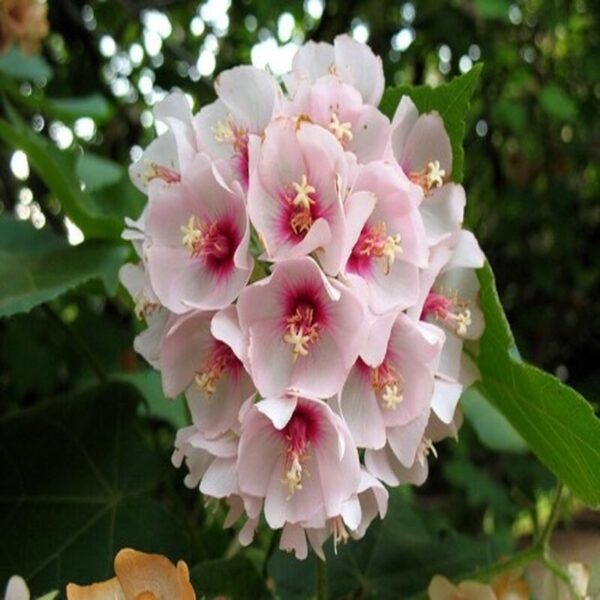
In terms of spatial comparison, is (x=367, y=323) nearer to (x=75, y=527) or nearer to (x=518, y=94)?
(x=75, y=527)

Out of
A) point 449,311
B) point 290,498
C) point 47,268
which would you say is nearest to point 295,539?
point 290,498

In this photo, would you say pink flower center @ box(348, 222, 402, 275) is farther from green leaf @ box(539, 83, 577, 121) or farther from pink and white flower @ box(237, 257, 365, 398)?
green leaf @ box(539, 83, 577, 121)

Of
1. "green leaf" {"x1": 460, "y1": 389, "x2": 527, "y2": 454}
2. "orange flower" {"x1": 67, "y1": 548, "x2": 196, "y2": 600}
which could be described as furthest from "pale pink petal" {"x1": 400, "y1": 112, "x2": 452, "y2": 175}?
"green leaf" {"x1": 460, "y1": 389, "x2": 527, "y2": 454}

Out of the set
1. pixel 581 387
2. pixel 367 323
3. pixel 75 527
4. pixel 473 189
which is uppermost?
pixel 367 323

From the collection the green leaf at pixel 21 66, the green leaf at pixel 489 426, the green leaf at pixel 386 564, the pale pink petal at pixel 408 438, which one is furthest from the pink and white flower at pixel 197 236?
the green leaf at pixel 21 66

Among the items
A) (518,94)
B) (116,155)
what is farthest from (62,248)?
(518,94)

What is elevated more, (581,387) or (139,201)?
(139,201)
